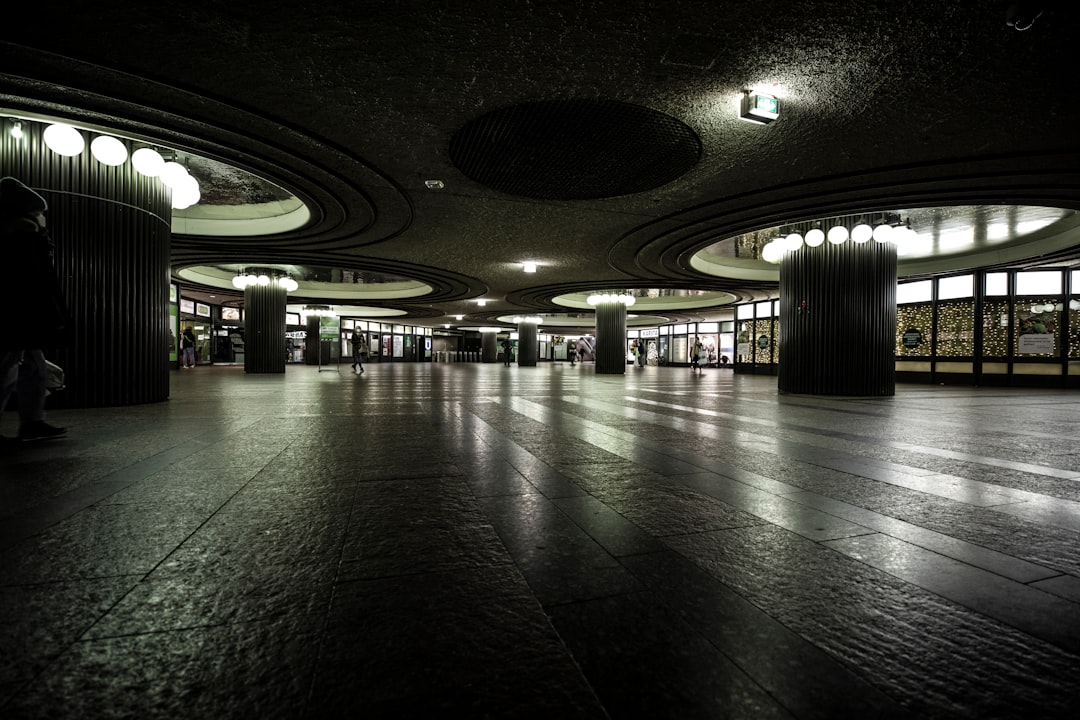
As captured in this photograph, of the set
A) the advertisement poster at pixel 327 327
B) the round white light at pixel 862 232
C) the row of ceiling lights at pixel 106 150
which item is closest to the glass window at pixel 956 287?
the round white light at pixel 862 232

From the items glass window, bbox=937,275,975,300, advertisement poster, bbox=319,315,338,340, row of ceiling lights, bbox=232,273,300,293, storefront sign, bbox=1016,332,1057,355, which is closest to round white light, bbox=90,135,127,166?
advertisement poster, bbox=319,315,338,340

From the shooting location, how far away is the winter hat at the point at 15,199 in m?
3.83

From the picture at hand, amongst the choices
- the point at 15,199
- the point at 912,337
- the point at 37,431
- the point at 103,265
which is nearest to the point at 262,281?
the point at 103,265

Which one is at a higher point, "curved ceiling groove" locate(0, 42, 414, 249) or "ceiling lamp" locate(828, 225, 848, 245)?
"curved ceiling groove" locate(0, 42, 414, 249)

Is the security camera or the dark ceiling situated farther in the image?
the dark ceiling

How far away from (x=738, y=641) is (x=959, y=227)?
1623cm

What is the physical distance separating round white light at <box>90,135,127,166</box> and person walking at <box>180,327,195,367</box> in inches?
755

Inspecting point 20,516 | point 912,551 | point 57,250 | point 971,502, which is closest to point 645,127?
point 971,502

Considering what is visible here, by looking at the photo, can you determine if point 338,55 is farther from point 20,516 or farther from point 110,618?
point 110,618

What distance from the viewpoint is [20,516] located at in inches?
90.4

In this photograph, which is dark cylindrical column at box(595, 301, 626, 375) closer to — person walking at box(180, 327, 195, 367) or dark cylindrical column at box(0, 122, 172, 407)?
person walking at box(180, 327, 195, 367)

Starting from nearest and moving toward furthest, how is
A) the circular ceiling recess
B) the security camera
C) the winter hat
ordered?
1. the security camera
2. the winter hat
3. the circular ceiling recess

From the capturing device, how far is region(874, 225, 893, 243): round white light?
10.3m

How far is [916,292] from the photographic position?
18531mm
